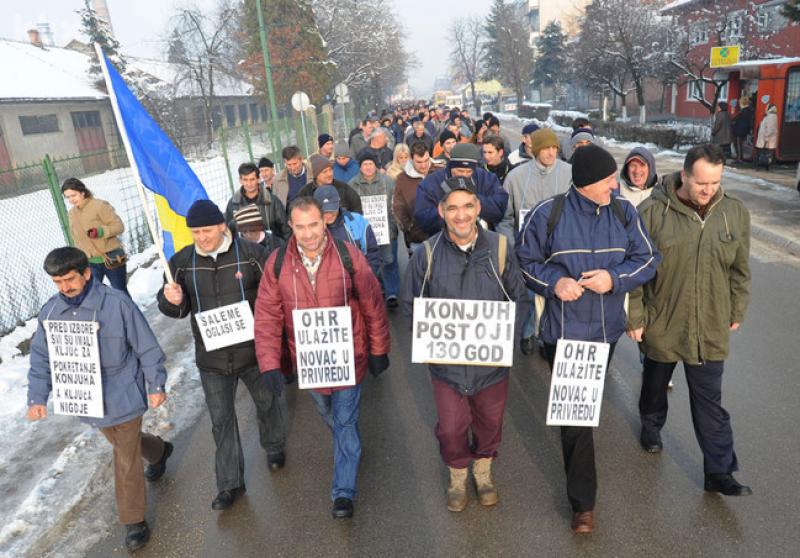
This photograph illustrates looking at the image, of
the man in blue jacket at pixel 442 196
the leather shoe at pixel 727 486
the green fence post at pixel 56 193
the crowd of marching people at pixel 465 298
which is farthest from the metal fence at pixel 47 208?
the leather shoe at pixel 727 486

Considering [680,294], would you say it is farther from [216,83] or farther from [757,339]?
[216,83]

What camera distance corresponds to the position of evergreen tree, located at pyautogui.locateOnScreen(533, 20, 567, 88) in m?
60.4

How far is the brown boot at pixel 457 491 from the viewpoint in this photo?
3.71 meters

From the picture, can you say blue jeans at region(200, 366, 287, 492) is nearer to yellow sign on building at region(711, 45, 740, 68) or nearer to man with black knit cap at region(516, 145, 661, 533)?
man with black knit cap at region(516, 145, 661, 533)

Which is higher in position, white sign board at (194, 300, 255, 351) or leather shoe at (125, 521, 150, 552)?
white sign board at (194, 300, 255, 351)

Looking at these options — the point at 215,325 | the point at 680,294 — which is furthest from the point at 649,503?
the point at 215,325

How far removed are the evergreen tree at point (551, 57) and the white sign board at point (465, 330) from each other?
201 feet

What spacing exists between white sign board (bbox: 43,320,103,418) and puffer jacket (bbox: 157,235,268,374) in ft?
1.60

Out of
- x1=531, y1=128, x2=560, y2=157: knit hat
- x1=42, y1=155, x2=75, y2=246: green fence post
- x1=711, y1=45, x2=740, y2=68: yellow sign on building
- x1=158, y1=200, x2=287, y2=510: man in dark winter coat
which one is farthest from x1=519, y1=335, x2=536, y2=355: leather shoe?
x1=711, y1=45, x2=740, y2=68: yellow sign on building

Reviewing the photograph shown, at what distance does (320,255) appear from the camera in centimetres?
357

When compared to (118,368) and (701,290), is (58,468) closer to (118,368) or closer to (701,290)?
(118,368)

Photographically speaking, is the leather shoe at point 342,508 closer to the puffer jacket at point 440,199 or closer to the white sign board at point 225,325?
the white sign board at point 225,325

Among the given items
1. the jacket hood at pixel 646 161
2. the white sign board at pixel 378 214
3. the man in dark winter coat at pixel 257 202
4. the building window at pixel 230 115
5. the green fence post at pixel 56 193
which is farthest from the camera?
the building window at pixel 230 115

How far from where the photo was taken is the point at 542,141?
18.8ft
